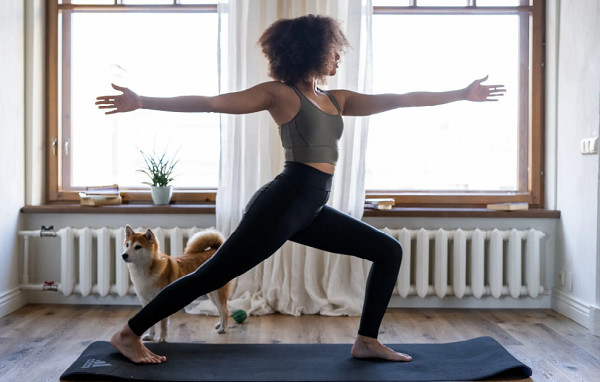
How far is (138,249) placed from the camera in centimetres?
278

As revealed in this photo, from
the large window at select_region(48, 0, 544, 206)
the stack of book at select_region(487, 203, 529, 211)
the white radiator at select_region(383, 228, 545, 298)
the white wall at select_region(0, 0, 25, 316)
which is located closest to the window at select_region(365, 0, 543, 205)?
the large window at select_region(48, 0, 544, 206)

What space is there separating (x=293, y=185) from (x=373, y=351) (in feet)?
2.57

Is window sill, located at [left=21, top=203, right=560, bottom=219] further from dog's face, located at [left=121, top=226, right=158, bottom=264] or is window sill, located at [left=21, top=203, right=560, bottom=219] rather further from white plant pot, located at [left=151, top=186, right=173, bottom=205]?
Answer: dog's face, located at [left=121, top=226, right=158, bottom=264]

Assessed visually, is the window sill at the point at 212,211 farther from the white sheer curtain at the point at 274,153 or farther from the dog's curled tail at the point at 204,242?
the dog's curled tail at the point at 204,242

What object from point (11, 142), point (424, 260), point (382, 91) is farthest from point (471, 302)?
point (11, 142)

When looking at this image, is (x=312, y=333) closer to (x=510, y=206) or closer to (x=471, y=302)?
(x=471, y=302)

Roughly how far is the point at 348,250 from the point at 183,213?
158cm

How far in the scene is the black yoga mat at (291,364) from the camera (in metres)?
2.33

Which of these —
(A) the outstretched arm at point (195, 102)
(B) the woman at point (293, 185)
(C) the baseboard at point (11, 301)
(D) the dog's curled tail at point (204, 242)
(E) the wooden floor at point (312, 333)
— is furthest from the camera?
(C) the baseboard at point (11, 301)

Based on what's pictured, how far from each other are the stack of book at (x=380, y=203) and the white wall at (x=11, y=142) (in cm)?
211

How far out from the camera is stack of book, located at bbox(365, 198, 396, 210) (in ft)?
12.1

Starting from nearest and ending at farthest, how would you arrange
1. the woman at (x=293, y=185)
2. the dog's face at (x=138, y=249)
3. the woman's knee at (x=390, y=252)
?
the woman at (x=293, y=185), the woman's knee at (x=390, y=252), the dog's face at (x=138, y=249)

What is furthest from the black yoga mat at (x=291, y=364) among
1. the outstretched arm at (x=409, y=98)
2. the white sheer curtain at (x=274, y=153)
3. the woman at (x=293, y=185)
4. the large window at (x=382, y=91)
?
the large window at (x=382, y=91)

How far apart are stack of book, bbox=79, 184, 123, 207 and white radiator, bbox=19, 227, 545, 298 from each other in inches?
6.7
